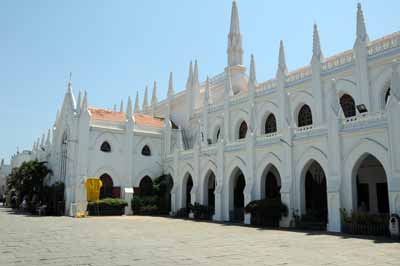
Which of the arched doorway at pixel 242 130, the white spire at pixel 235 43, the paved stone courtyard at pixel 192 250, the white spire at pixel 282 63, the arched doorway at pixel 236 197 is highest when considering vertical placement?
the white spire at pixel 235 43

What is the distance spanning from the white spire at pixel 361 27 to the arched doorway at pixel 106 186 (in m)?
22.9

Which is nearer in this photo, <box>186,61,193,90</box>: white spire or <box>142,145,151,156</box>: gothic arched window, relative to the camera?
<box>142,145,151,156</box>: gothic arched window

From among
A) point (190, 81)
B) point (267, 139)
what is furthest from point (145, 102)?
point (267, 139)

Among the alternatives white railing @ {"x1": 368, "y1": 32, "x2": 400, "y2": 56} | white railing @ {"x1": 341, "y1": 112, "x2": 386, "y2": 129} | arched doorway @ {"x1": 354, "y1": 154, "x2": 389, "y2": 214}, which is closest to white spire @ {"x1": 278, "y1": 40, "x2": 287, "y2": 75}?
white railing @ {"x1": 368, "y1": 32, "x2": 400, "y2": 56}

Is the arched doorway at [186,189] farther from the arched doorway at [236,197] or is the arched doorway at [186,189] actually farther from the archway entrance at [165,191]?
the arched doorway at [236,197]

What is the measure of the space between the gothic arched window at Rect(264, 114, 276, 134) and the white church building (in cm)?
8

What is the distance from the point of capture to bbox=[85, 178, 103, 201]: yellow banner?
104ft

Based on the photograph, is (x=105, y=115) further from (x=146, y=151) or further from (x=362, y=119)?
(x=362, y=119)

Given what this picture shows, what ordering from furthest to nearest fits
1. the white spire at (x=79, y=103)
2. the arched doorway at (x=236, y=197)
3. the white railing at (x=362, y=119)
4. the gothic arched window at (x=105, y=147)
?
the gothic arched window at (x=105, y=147)
the white spire at (x=79, y=103)
the arched doorway at (x=236, y=197)
the white railing at (x=362, y=119)

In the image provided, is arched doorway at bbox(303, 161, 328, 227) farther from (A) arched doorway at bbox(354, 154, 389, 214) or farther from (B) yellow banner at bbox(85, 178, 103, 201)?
(B) yellow banner at bbox(85, 178, 103, 201)

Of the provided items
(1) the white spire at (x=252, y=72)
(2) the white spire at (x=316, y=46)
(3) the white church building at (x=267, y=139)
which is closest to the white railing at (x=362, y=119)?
(3) the white church building at (x=267, y=139)

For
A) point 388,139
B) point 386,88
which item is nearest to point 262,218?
point 388,139

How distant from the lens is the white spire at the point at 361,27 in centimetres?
2228

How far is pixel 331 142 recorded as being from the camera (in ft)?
65.1
